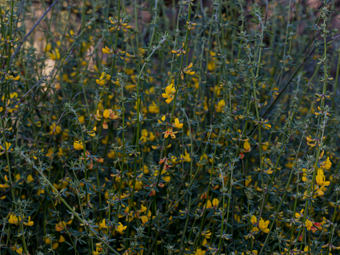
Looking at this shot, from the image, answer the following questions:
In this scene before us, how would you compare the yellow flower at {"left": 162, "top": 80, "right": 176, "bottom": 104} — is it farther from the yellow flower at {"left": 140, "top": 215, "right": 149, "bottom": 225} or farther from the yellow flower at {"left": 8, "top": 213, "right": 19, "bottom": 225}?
the yellow flower at {"left": 8, "top": 213, "right": 19, "bottom": 225}

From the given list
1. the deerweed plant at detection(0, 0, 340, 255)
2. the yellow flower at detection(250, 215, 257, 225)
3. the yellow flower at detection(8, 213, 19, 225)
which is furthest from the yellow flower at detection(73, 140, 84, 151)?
the yellow flower at detection(250, 215, 257, 225)

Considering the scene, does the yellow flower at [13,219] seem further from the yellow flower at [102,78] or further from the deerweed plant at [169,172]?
the yellow flower at [102,78]

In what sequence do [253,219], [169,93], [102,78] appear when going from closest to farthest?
[169,93] < [253,219] < [102,78]

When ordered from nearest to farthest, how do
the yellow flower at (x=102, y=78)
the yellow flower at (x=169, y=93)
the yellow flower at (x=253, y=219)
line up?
1. the yellow flower at (x=169, y=93)
2. the yellow flower at (x=253, y=219)
3. the yellow flower at (x=102, y=78)

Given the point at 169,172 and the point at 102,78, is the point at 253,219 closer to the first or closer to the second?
the point at 169,172

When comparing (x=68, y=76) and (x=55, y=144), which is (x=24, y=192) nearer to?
(x=55, y=144)

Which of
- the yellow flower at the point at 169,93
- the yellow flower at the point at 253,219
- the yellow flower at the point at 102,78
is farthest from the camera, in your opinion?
the yellow flower at the point at 102,78

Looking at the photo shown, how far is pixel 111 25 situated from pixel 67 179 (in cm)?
79

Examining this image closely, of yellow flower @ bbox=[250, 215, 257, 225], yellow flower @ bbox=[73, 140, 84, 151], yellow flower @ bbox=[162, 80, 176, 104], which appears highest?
yellow flower @ bbox=[162, 80, 176, 104]

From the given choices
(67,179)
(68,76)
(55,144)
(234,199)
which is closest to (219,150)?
(234,199)

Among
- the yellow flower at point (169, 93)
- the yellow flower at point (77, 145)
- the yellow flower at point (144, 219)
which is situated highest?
the yellow flower at point (169, 93)

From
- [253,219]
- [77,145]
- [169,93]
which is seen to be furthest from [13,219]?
[253,219]

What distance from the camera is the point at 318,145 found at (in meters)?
1.64

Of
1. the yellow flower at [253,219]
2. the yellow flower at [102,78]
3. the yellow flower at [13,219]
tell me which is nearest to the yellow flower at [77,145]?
the yellow flower at [102,78]
